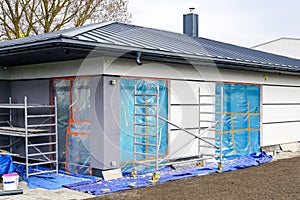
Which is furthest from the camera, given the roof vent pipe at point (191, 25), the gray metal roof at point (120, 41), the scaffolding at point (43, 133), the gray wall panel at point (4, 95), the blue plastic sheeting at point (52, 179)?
the roof vent pipe at point (191, 25)

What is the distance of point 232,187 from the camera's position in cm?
682

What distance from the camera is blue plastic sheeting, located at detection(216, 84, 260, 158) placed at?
32.5 ft

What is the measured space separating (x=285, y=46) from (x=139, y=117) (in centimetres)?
1702

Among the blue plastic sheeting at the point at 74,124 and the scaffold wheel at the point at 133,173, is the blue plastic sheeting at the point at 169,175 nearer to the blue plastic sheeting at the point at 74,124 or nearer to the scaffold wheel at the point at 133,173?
the scaffold wheel at the point at 133,173

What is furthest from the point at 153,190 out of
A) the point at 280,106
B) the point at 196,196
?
the point at 280,106

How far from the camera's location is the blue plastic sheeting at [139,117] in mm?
7754

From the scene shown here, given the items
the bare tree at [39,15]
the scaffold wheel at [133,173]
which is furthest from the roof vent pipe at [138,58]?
the bare tree at [39,15]

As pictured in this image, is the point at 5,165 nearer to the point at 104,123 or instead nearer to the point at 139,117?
the point at 104,123

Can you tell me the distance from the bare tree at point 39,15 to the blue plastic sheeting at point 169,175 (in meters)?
10.2

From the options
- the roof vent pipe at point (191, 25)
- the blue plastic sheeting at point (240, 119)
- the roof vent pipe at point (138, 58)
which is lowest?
the blue plastic sheeting at point (240, 119)

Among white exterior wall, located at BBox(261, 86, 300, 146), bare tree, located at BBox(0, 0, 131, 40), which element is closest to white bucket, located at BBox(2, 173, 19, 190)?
white exterior wall, located at BBox(261, 86, 300, 146)

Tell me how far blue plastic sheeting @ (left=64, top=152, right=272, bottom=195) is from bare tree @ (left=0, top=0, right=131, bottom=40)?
33.6 feet

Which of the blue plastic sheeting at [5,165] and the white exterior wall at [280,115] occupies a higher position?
the white exterior wall at [280,115]

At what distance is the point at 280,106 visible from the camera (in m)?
11.6
